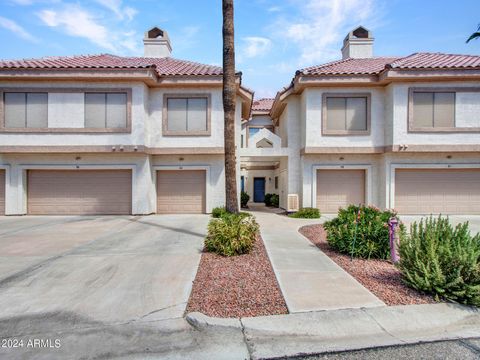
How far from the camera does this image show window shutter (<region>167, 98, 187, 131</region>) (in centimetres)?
1324

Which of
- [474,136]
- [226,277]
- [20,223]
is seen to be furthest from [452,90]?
[20,223]

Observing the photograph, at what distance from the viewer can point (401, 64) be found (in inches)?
500

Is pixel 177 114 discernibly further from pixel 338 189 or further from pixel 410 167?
Result: pixel 410 167

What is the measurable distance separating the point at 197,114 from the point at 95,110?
15.5ft

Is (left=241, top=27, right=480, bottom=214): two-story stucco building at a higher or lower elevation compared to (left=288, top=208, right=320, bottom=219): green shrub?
higher

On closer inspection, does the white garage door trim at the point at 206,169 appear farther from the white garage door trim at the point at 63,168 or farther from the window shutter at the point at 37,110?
the window shutter at the point at 37,110

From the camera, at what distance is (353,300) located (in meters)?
3.94

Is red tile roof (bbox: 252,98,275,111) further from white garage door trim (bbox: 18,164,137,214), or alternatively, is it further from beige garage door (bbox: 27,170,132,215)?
beige garage door (bbox: 27,170,132,215)

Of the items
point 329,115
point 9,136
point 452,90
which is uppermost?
point 452,90

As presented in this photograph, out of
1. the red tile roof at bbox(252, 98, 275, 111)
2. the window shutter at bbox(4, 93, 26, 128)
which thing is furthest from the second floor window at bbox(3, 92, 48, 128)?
the red tile roof at bbox(252, 98, 275, 111)

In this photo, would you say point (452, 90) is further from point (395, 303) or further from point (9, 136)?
point (9, 136)

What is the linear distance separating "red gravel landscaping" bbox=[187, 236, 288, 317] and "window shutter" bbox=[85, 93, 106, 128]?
9812mm

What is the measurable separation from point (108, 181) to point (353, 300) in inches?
500

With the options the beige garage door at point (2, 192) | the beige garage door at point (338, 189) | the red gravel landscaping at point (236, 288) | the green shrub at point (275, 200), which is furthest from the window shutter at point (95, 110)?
the green shrub at point (275, 200)
